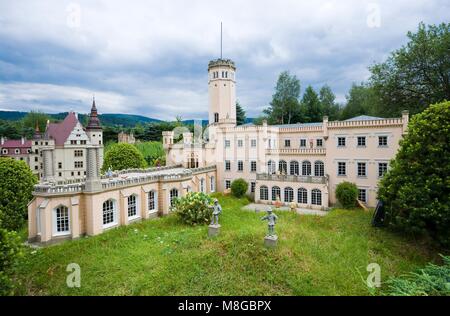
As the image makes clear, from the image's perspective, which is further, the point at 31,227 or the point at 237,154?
the point at 237,154

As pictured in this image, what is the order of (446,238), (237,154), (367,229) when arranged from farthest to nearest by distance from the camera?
(237,154)
(367,229)
(446,238)

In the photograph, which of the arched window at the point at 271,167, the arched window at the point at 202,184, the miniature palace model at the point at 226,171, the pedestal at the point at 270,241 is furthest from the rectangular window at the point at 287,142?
the pedestal at the point at 270,241

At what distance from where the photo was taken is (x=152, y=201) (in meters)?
26.1

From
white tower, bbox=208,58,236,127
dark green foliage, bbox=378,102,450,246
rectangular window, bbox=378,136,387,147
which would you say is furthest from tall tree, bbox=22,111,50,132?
dark green foliage, bbox=378,102,450,246

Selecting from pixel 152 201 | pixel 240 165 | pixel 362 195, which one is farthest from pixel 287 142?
pixel 152 201

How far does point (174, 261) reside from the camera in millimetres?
15750

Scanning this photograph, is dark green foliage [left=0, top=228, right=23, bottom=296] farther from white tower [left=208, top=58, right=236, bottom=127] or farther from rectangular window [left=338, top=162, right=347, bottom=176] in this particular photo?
rectangular window [left=338, top=162, right=347, bottom=176]

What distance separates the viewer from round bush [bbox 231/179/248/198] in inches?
1305

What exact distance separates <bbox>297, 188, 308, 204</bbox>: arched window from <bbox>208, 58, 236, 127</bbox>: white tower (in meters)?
13.8

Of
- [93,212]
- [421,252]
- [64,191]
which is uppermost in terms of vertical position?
[64,191]

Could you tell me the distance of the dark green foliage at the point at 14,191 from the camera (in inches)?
896
